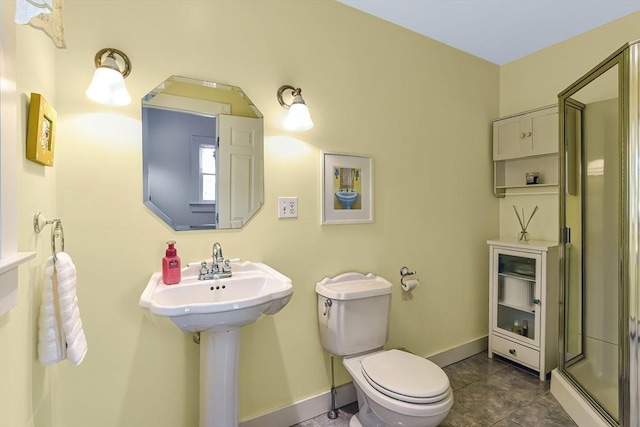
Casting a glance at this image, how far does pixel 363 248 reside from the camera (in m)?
2.03

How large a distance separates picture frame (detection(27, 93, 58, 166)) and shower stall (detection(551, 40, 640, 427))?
92.2 inches

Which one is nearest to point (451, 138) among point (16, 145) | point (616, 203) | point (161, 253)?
point (616, 203)

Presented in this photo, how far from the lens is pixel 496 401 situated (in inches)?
77.1

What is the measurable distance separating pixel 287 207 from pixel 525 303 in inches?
76.9

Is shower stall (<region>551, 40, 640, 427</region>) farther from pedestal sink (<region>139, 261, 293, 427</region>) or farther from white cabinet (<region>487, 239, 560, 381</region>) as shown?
pedestal sink (<region>139, 261, 293, 427</region>)

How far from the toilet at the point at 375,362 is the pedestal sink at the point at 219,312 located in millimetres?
490

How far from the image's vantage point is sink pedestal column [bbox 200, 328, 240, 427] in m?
1.33

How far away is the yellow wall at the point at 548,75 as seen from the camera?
2154 millimetres

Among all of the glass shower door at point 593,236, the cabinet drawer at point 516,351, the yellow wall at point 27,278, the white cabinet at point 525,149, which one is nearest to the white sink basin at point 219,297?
the yellow wall at point 27,278

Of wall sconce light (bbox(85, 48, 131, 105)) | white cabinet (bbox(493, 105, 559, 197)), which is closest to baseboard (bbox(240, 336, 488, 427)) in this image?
wall sconce light (bbox(85, 48, 131, 105))

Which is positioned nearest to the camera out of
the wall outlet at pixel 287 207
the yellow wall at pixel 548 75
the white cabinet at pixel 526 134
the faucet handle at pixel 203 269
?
the faucet handle at pixel 203 269

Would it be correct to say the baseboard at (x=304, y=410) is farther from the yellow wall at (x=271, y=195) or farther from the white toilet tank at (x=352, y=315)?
the white toilet tank at (x=352, y=315)

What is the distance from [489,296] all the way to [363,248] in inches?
49.7

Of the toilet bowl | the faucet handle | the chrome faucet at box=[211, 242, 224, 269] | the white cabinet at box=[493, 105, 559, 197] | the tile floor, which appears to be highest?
the white cabinet at box=[493, 105, 559, 197]
